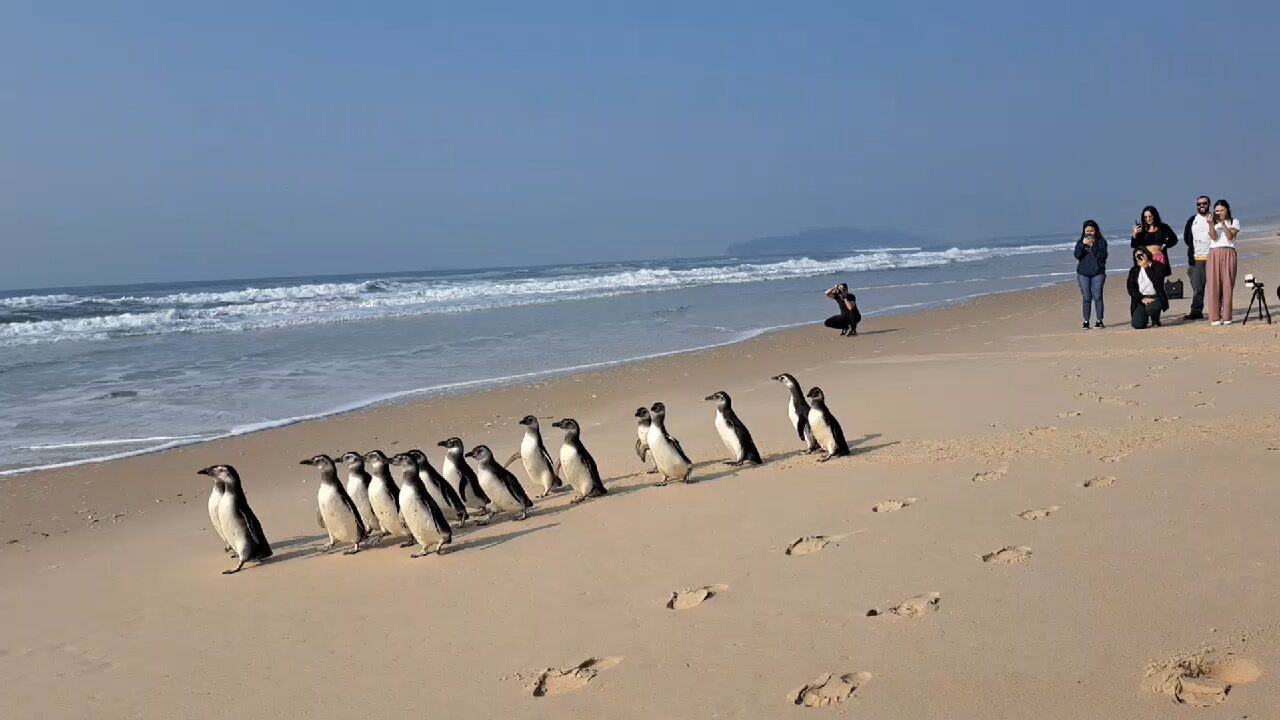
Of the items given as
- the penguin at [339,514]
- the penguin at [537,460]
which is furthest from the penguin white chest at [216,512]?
the penguin at [537,460]

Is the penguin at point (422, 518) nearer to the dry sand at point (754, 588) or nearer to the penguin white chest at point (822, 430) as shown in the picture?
the dry sand at point (754, 588)

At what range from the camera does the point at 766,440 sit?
9070 mm

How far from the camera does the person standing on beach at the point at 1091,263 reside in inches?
592

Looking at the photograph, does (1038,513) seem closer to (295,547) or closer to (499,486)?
(499,486)

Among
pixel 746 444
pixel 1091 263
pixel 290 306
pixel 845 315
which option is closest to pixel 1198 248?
pixel 1091 263

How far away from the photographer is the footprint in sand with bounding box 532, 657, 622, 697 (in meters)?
4.12

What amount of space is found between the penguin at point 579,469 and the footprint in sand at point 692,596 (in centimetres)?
253

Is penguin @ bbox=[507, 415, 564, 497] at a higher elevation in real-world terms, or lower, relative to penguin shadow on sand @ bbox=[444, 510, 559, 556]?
higher

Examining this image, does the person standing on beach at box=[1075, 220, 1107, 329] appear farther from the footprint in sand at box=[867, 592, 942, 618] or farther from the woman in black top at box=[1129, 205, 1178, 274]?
the footprint in sand at box=[867, 592, 942, 618]

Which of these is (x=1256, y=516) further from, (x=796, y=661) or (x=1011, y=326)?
(x=1011, y=326)

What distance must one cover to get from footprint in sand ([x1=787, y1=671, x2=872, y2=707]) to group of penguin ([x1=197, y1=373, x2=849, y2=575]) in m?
3.14

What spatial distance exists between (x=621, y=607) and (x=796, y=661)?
1141 millimetres

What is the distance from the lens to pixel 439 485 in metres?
7.11

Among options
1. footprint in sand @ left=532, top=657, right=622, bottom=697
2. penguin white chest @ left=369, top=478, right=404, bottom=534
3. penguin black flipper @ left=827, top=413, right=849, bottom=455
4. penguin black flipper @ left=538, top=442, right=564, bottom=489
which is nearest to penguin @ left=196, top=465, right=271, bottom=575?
penguin white chest @ left=369, top=478, right=404, bottom=534
